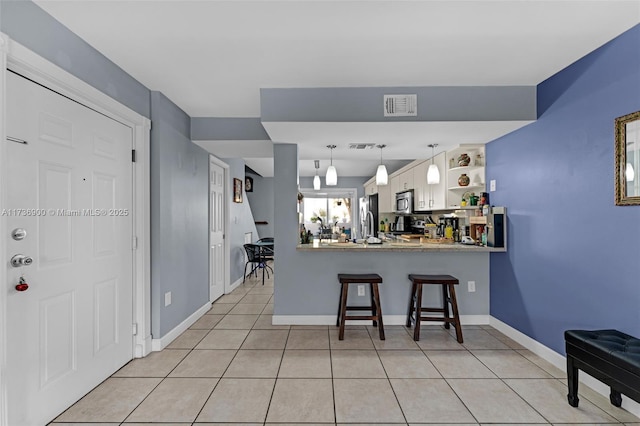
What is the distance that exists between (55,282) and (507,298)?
371 centimetres

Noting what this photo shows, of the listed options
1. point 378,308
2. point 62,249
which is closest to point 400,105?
point 378,308

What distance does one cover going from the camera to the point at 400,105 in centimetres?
278

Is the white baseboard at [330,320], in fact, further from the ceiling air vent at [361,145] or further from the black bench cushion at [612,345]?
the ceiling air vent at [361,145]

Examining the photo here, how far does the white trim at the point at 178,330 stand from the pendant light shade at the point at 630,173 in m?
3.67

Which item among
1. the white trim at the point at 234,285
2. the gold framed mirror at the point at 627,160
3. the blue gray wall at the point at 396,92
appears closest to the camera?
the gold framed mirror at the point at 627,160

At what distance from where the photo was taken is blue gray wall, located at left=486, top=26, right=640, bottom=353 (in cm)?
199

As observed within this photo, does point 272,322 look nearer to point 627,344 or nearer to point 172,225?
point 172,225

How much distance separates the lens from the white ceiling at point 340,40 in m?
1.75

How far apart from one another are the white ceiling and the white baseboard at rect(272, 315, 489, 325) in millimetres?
2021

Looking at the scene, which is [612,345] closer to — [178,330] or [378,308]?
[378,308]

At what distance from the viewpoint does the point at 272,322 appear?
3.58m

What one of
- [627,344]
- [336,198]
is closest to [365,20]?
[627,344]

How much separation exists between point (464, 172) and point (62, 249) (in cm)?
396

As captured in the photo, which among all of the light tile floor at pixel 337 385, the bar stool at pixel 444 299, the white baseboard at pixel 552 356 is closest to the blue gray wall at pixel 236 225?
the light tile floor at pixel 337 385
